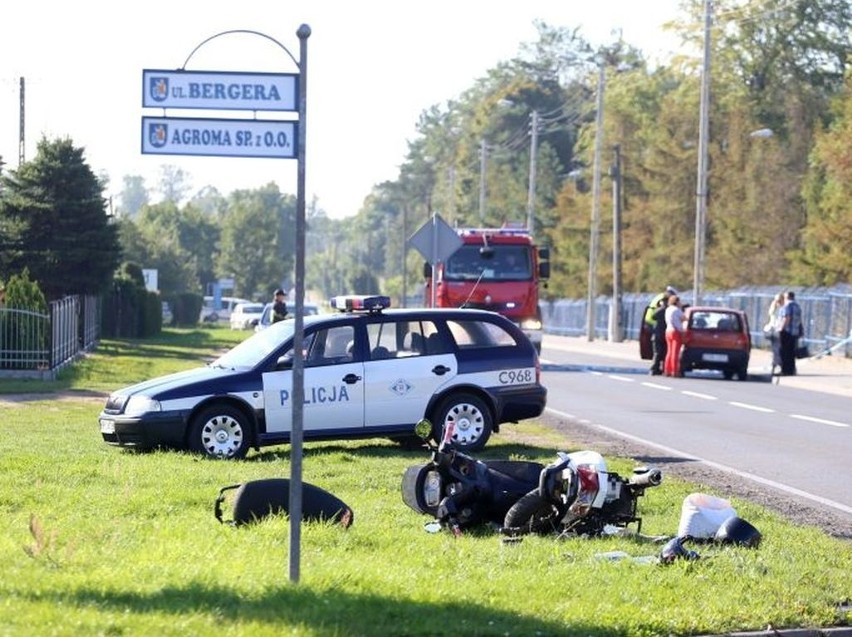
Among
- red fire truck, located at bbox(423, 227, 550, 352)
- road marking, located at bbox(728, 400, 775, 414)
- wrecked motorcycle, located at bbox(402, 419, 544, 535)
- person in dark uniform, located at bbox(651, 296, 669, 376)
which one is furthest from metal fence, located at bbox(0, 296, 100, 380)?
wrecked motorcycle, located at bbox(402, 419, 544, 535)

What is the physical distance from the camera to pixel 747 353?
3625 cm

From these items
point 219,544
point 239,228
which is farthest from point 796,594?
point 239,228

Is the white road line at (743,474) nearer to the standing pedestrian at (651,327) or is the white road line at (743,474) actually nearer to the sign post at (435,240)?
the sign post at (435,240)

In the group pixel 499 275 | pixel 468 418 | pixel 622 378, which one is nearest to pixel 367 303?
pixel 468 418

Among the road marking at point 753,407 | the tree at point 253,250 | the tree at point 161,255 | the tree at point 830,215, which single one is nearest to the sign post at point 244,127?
the road marking at point 753,407

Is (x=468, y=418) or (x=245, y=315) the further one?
(x=245, y=315)

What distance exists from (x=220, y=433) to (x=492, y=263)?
66.2 feet

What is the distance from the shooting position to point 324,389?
657 inches

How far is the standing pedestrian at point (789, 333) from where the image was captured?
121 feet

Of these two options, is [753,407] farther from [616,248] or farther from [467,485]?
[616,248]

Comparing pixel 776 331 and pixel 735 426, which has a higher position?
pixel 776 331

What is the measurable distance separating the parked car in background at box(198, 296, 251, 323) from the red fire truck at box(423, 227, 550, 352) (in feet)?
188

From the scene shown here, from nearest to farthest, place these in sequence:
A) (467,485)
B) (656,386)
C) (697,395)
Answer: (467,485) < (697,395) < (656,386)

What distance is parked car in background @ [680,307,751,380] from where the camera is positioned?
36188mm
